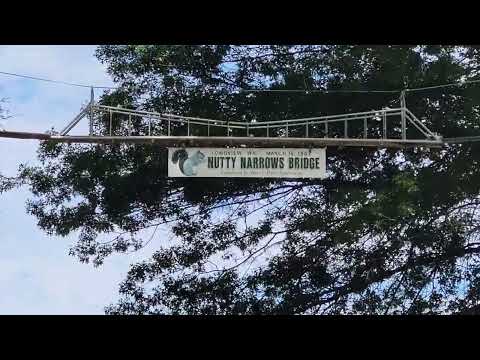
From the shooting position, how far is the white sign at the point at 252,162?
5434 millimetres

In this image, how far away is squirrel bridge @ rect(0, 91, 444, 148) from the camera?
5.44 metres

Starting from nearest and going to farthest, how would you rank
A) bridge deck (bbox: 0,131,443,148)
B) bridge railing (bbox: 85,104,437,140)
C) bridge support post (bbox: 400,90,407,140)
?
1. bridge deck (bbox: 0,131,443,148)
2. bridge support post (bbox: 400,90,407,140)
3. bridge railing (bbox: 85,104,437,140)

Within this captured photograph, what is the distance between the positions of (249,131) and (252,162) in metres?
0.54

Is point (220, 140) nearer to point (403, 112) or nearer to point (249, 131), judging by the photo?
point (249, 131)

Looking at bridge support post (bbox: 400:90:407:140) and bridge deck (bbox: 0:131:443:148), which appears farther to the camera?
bridge support post (bbox: 400:90:407:140)

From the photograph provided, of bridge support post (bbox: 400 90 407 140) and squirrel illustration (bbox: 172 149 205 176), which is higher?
→ bridge support post (bbox: 400 90 407 140)

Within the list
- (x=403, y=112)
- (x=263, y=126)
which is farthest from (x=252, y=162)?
(x=403, y=112)

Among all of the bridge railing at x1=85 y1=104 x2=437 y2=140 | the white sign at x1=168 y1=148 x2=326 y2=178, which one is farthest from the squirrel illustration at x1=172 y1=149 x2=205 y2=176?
the bridge railing at x1=85 y1=104 x2=437 y2=140

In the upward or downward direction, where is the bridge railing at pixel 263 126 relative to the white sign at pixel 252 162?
upward

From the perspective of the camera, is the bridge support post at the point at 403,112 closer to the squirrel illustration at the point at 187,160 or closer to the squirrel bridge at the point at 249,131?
the squirrel bridge at the point at 249,131

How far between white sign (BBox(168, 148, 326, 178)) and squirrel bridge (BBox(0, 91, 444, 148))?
2.3 inches

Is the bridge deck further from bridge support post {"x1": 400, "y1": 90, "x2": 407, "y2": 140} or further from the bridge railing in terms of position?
the bridge railing

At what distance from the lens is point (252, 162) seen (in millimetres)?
5484

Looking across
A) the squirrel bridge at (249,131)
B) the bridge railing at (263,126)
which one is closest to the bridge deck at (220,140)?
the squirrel bridge at (249,131)
